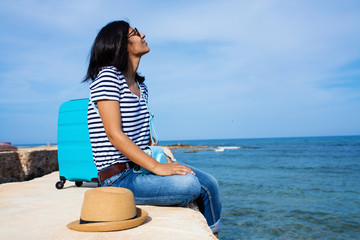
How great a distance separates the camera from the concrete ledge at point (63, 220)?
1805 millimetres

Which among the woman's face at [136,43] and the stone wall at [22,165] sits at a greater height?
the woman's face at [136,43]

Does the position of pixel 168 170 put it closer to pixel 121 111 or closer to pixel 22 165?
pixel 121 111

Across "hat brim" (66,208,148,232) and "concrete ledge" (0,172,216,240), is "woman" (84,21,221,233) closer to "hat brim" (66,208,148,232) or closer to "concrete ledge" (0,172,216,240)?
"concrete ledge" (0,172,216,240)

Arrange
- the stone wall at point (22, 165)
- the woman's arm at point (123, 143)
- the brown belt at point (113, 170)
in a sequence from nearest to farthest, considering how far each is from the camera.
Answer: the woman's arm at point (123, 143)
the brown belt at point (113, 170)
the stone wall at point (22, 165)

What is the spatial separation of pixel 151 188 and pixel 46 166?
3837 mm

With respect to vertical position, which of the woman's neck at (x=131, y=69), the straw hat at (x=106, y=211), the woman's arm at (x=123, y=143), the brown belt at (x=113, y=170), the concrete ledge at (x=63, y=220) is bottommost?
the concrete ledge at (x=63, y=220)

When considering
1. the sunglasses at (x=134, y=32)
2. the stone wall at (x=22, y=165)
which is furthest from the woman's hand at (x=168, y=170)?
the stone wall at (x=22, y=165)

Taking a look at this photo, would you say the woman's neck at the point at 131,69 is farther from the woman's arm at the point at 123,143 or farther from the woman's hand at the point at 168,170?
the woman's hand at the point at 168,170

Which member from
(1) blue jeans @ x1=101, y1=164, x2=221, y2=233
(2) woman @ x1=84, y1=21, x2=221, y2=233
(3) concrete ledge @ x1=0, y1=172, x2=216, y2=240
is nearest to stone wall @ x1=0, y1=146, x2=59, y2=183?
(3) concrete ledge @ x1=0, y1=172, x2=216, y2=240

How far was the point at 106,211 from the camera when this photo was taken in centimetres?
178

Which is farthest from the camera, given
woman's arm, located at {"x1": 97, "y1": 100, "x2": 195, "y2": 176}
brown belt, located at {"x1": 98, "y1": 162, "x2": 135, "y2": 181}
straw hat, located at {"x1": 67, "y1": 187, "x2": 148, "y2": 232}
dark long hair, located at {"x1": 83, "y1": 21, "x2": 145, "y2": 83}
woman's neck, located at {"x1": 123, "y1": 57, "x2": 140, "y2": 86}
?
woman's neck, located at {"x1": 123, "y1": 57, "x2": 140, "y2": 86}

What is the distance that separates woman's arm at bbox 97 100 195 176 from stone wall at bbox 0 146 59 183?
2.97 meters

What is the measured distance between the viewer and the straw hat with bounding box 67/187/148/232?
1.78 m

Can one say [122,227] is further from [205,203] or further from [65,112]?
[65,112]
